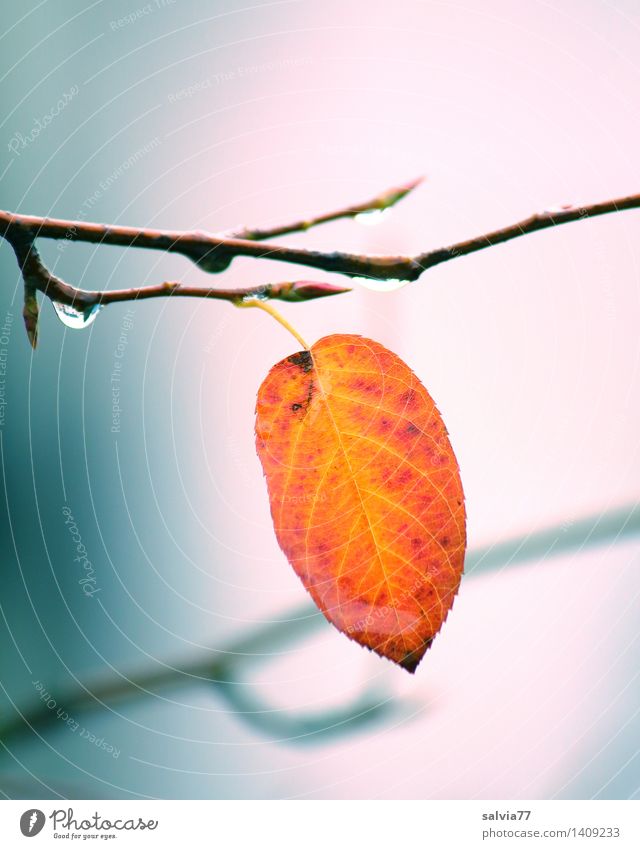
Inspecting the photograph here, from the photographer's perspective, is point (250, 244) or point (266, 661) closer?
point (250, 244)

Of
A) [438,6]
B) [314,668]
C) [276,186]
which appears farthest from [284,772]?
[438,6]

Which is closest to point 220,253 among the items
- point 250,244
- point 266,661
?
point 250,244

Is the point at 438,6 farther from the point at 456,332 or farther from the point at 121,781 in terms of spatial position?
the point at 121,781
